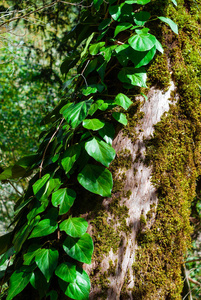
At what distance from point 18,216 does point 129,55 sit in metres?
0.95

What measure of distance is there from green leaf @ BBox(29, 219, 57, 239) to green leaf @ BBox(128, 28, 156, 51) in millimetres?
815

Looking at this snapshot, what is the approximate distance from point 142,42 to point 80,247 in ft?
2.91

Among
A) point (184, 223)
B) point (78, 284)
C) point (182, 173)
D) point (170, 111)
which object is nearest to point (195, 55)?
point (170, 111)

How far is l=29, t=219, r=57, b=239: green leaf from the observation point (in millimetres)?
1026

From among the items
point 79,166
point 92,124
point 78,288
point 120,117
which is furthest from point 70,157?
point 78,288

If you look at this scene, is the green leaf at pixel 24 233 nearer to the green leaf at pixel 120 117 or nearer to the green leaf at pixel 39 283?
the green leaf at pixel 39 283

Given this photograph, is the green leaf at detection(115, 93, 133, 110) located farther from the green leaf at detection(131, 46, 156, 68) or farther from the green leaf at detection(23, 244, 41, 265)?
the green leaf at detection(23, 244, 41, 265)

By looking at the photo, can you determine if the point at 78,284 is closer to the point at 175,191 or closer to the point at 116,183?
the point at 116,183

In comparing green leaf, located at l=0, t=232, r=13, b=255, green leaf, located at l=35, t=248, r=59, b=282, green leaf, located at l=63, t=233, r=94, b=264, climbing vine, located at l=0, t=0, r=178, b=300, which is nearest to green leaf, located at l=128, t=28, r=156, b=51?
climbing vine, located at l=0, t=0, r=178, b=300

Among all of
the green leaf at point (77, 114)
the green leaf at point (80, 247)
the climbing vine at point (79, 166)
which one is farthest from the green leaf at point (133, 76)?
the green leaf at point (80, 247)

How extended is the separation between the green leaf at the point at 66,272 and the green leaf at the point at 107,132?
52 centimetres

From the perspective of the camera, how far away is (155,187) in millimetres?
1140

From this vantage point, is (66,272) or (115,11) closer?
(66,272)

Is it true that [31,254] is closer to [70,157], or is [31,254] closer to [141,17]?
[70,157]
